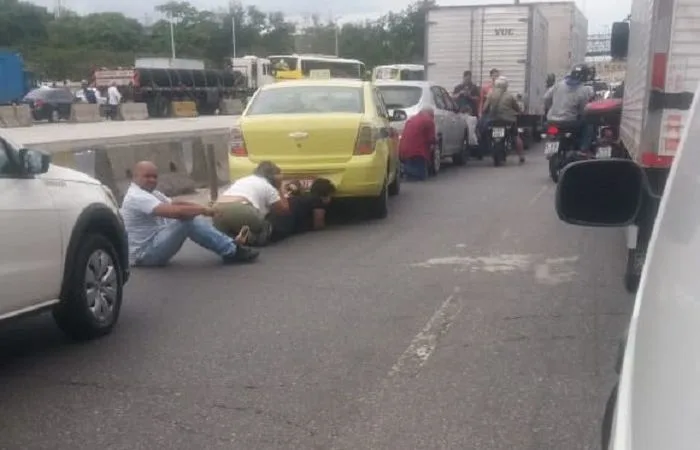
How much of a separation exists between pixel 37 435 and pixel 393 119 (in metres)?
11.4

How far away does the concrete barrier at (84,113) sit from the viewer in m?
42.7

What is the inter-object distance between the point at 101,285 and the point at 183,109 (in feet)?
148

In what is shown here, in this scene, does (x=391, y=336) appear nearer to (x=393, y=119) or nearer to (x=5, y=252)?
(x=5, y=252)

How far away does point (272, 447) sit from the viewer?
5.23 meters

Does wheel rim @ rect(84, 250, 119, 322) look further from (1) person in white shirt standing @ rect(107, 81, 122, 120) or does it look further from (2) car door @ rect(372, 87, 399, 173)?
(1) person in white shirt standing @ rect(107, 81, 122, 120)

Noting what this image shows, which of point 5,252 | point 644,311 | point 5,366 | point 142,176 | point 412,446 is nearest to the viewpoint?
point 644,311

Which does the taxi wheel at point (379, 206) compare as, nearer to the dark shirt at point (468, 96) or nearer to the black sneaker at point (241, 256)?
the black sneaker at point (241, 256)

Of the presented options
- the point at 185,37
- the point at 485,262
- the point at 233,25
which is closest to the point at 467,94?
the point at 485,262

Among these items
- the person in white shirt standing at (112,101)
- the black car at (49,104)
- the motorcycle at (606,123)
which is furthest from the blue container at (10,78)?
the motorcycle at (606,123)

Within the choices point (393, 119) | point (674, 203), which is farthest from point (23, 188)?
point (393, 119)

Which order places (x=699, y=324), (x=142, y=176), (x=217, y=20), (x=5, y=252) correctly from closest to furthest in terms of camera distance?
(x=699, y=324) → (x=5, y=252) → (x=142, y=176) → (x=217, y=20)

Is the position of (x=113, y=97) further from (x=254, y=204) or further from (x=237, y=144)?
(x=254, y=204)

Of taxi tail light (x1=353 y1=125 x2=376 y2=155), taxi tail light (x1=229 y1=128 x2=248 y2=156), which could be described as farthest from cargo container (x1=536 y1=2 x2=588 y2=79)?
taxi tail light (x1=229 y1=128 x2=248 y2=156)

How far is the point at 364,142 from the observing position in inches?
491
